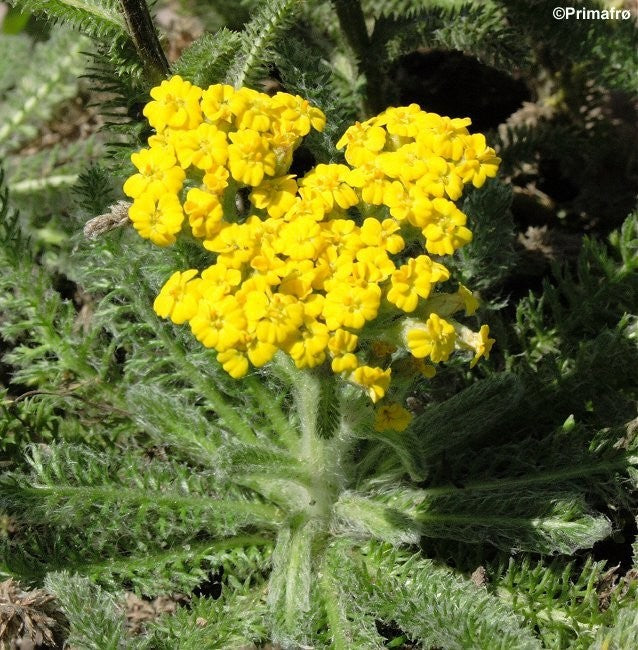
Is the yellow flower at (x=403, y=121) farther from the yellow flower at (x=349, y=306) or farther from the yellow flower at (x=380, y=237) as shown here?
the yellow flower at (x=349, y=306)

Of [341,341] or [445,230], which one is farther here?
[445,230]

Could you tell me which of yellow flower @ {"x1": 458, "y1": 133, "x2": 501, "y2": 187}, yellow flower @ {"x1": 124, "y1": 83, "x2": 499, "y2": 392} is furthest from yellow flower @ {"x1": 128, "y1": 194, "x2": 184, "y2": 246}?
yellow flower @ {"x1": 458, "y1": 133, "x2": 501, "y2": 187}

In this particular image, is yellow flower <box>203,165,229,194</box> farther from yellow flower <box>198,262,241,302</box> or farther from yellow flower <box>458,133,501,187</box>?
yellow flower <box>458,133,501,187</box>

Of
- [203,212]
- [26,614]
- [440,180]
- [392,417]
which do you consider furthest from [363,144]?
[26,614]

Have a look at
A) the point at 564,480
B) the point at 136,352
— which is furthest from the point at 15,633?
the point at 564,480

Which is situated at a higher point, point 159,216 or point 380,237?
point 159,216

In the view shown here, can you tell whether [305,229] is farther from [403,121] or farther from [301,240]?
[403,121]

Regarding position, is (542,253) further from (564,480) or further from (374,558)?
(374,558)
